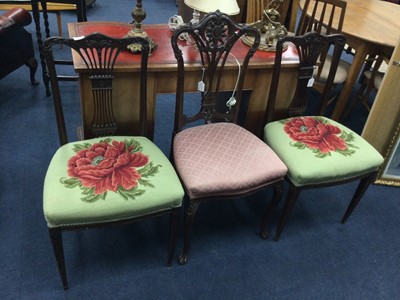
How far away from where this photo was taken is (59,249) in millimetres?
1291

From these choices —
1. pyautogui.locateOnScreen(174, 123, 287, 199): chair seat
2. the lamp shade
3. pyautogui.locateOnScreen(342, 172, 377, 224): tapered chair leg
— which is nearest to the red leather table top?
the lamp shade

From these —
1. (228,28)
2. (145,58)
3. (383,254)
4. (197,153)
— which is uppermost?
(228,28)

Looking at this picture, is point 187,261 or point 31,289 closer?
point 31,289

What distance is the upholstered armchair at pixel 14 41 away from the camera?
223 cm

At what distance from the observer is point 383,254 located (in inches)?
68.9

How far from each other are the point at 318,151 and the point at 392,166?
2.64 ft

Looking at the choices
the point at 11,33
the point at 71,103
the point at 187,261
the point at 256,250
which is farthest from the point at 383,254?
the point at 11,33

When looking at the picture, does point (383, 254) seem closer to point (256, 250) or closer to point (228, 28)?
point (256, 250)

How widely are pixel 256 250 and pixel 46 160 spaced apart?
1.27 meters

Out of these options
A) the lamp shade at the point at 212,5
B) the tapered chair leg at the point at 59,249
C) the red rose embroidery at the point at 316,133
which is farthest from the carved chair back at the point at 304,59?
the tapered chair leg at the point at 59,249

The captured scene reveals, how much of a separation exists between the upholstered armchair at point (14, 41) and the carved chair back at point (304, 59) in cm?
167

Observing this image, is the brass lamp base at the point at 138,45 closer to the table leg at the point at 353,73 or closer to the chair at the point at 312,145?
the chair at the point at 312,145

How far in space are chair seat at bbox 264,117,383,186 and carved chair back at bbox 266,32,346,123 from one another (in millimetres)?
97

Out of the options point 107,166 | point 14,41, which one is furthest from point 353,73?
point 14,41
